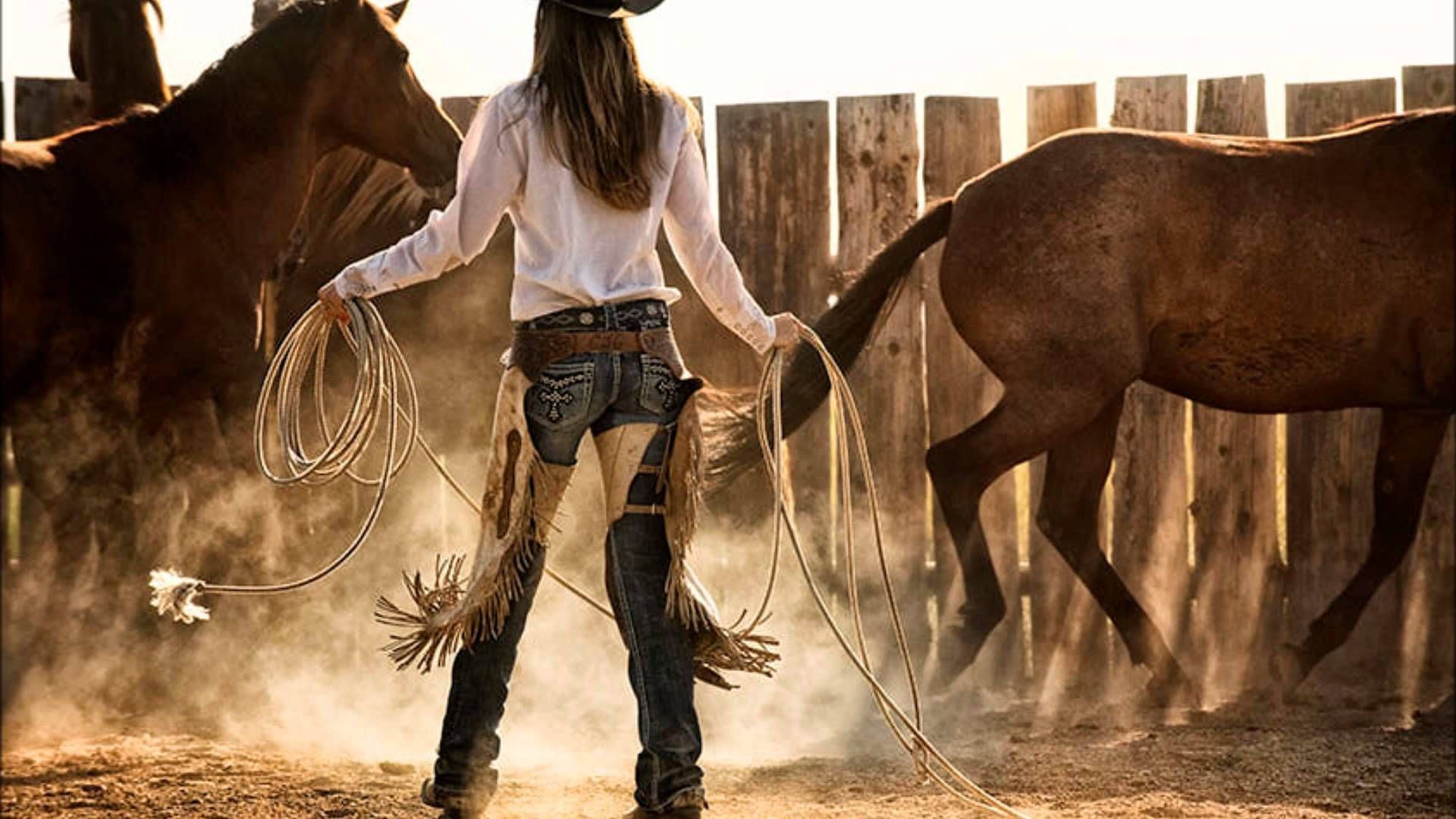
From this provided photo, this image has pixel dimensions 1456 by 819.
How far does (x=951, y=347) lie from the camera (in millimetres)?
7191

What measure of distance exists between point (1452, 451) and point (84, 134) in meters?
5.46

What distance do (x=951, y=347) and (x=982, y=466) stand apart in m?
0.91

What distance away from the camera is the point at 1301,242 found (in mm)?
6344

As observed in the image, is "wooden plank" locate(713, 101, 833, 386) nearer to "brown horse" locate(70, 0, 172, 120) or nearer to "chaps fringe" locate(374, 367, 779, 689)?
"brown horse" locate(70, 0, 172, 120)

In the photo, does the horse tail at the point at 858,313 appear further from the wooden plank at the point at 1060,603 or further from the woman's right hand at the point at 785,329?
the woman's right hand at the point at 785,329

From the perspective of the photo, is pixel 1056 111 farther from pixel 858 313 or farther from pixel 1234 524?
pixel 1234 524

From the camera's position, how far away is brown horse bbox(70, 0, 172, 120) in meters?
6.29

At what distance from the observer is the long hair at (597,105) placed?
3744mm

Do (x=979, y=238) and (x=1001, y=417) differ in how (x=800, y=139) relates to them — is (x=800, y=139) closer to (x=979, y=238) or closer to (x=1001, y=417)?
(x=979, y=238)

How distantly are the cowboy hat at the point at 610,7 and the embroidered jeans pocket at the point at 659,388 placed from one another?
29.6 inches

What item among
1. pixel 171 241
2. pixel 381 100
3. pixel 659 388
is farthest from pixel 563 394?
pixel 381 100

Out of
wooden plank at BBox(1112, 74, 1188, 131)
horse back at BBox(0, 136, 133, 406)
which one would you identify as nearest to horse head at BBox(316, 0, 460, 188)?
horse back at BBox(0, 136, 133, 406)

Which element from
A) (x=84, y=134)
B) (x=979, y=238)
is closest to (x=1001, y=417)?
(x=979, y=238)

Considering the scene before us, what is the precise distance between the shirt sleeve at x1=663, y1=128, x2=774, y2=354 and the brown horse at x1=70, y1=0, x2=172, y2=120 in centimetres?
310
